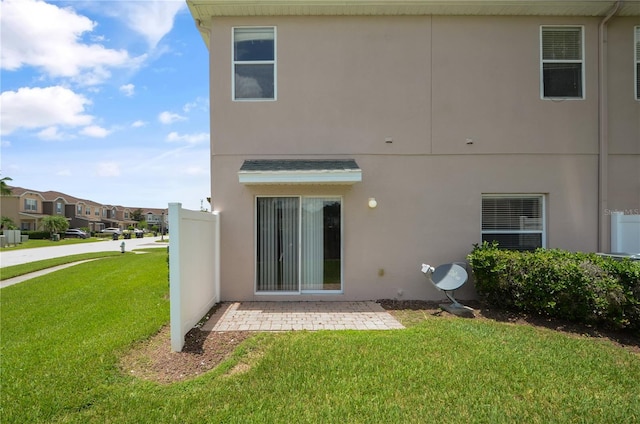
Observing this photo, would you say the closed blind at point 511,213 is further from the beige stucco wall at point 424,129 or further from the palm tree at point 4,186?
the palm tree at point 4,186

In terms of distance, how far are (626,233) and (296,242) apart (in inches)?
321

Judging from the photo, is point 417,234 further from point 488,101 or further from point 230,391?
point 230,391

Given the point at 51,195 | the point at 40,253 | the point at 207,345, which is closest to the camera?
the point at 207,345

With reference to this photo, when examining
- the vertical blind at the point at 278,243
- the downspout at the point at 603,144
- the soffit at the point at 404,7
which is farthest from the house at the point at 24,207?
the downspout at the point at 603,144

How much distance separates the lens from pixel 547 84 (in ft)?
26.6

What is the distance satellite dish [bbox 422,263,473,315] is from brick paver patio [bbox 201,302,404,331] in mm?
1365

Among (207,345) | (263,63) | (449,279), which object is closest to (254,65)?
(263,63)

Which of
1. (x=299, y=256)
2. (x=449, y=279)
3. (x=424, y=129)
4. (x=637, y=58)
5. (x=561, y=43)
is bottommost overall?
(x=449, y=279)

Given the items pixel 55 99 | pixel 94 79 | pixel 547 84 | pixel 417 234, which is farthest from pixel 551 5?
pixel 55 99

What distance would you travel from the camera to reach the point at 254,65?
8.04 metres

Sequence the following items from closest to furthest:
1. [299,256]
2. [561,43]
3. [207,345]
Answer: [207,345]
[299,256]
[561,43]

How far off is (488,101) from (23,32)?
1243 cm

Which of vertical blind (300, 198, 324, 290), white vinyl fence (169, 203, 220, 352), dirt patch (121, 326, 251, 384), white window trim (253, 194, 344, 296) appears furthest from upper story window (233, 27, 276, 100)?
dirt patch (121, 326, 251, 384)

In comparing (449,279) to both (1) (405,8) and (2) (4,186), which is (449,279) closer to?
(1) (405,8)
